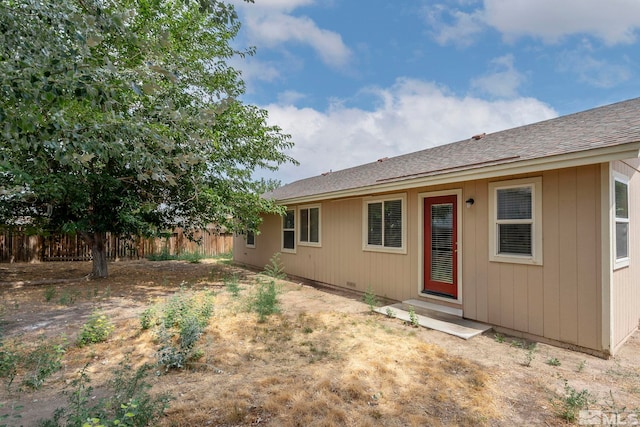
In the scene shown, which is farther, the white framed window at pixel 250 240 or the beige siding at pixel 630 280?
the white framed window at pixel 250 240

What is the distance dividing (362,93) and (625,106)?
9188 mm

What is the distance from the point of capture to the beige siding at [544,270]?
153 inches

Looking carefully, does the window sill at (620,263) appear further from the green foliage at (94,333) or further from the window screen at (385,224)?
the green foliage at (94,333)

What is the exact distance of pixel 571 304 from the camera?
4004mm

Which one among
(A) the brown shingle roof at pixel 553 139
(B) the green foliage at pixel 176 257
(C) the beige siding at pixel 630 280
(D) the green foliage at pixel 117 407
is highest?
(A) the brown shingle roof at pixel 553 139

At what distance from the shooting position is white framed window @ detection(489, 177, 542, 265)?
4.33 meters

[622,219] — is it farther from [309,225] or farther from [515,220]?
[309,225]

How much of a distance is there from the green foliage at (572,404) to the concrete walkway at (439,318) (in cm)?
157

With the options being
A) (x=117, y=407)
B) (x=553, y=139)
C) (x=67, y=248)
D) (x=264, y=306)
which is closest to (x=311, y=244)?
(x=264, y=306)

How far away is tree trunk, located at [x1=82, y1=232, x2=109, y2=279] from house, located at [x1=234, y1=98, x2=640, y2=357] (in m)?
7.28

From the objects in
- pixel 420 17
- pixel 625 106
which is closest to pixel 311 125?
pixel 420 17

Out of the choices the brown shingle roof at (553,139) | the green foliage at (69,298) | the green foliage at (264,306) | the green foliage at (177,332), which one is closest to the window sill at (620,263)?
the brown shingle roof at (553,139)

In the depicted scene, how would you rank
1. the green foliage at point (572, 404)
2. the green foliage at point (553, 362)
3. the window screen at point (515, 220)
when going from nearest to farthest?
1. the green foliage at point (572, 404)
2. the green foliage at point (553, 362)
3. the window screen at point (515, 220)

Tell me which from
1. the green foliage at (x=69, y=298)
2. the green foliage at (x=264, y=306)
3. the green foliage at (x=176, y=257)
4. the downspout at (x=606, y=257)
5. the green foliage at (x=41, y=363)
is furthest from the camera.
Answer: the green foliage at (x=176, y=257)
